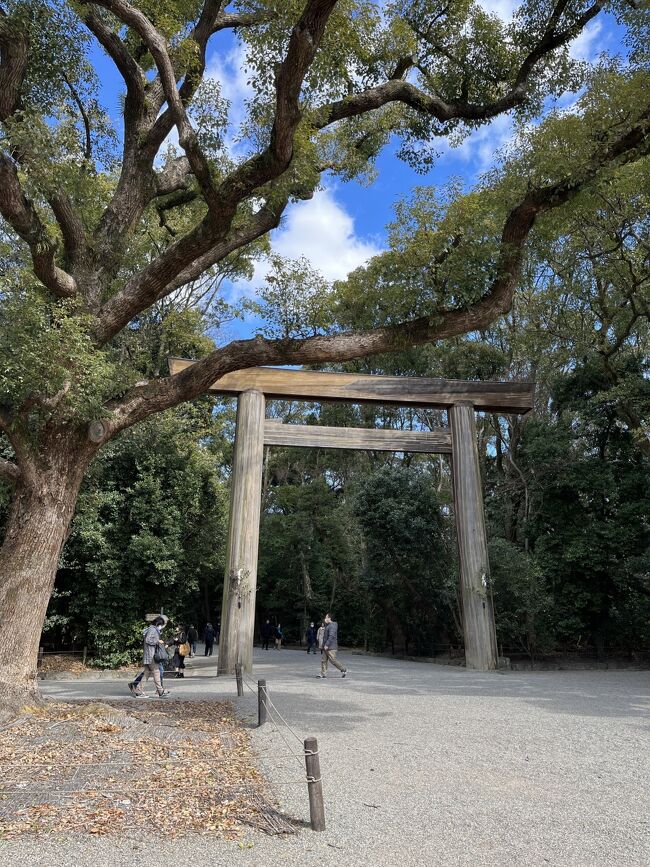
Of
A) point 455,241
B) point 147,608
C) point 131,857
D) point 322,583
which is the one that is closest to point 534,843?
point 131,857

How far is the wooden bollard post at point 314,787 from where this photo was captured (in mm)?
3707

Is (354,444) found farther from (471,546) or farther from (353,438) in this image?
(471,546)

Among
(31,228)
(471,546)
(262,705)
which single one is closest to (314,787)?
(262,705)

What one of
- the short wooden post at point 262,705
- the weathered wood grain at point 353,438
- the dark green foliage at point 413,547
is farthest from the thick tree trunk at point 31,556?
the dark green foliage at point 413,547

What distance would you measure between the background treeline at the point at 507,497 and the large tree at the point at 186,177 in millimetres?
3389

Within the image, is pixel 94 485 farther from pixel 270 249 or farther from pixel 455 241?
pixel 455 241

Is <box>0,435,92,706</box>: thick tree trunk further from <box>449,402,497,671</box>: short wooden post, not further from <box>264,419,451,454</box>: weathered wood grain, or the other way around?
<box>449,402,497,671</box>: short wooden post

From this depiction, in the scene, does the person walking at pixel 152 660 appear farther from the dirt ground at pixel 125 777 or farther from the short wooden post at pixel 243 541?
the short wooden post at pixel 243 541

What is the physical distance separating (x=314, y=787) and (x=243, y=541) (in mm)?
9782

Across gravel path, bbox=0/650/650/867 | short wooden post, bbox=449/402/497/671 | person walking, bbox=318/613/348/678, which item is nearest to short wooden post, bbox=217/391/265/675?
person walking, bbox=318/613/348/678

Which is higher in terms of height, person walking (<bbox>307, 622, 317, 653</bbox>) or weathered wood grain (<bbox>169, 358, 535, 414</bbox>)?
weathered wood grain (<bbox>169, 358, 535, 414</bbox>)

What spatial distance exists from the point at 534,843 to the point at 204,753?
3.12 m

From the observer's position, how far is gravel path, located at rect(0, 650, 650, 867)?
3.37 m

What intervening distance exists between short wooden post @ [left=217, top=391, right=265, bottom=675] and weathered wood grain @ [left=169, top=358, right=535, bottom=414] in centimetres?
43
